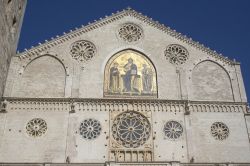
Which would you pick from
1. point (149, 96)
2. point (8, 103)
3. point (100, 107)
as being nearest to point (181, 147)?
point (149, 96)

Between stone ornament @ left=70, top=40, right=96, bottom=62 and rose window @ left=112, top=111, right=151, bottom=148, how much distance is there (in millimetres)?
4724

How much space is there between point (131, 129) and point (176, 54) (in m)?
6.32

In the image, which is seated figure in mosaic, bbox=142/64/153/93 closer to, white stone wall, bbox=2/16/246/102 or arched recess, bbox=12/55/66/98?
white stone wall, bbox=2/16/246/102

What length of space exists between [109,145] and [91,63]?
5.76 meters

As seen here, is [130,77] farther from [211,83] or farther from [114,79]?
[211,83]

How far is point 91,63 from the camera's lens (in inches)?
936

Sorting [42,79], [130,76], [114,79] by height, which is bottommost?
[42,79]

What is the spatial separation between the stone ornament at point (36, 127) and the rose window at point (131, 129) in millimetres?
4097

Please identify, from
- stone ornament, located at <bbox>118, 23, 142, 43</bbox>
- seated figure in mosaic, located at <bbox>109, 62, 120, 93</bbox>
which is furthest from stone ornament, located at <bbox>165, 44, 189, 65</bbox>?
seated figure in mosaic, located at <bbox>109, 62, 120, 93</bbox>

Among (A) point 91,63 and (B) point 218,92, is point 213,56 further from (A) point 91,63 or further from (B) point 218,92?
(A) point 91,63

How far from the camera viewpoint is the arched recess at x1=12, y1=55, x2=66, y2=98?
22303mm

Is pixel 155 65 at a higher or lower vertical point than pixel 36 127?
higher

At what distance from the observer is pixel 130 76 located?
78.2 feet

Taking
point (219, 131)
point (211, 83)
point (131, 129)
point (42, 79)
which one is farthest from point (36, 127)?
point (211, 83)
